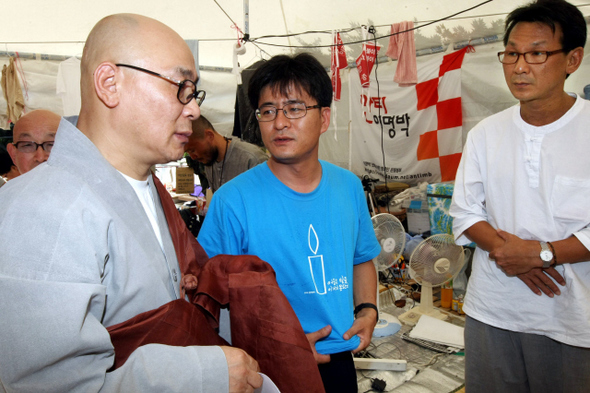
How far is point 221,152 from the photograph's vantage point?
11.6 feet

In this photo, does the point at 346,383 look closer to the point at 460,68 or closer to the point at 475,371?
the point at 475,371

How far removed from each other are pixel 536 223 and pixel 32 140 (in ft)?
8.61

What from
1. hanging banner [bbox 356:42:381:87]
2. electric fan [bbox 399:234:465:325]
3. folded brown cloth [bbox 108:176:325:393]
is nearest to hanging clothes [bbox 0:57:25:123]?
hanging banner [bbox 356:42:381:87]

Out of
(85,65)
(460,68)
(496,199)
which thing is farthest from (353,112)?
(85,65)

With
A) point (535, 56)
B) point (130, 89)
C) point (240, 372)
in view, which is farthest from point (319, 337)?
point (535, 56)

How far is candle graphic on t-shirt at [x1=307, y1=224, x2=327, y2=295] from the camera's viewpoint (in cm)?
142

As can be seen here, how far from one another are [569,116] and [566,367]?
43.0 inches

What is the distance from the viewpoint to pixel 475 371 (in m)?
1.80

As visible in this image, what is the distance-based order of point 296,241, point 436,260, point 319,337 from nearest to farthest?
point 319,337 → point 296,241 → point 436,260

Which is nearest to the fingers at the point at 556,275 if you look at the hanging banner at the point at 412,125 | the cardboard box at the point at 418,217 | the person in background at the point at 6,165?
the cardboard box at the point at 418,217

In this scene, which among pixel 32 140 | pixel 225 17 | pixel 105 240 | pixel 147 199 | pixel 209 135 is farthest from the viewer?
pixel 225 17

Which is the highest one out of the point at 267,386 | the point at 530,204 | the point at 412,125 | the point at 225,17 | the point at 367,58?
the point at 225,17

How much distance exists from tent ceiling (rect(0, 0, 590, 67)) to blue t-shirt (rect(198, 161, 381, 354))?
3668 millimetres

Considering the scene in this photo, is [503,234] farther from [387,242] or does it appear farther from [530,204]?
[387,242]
